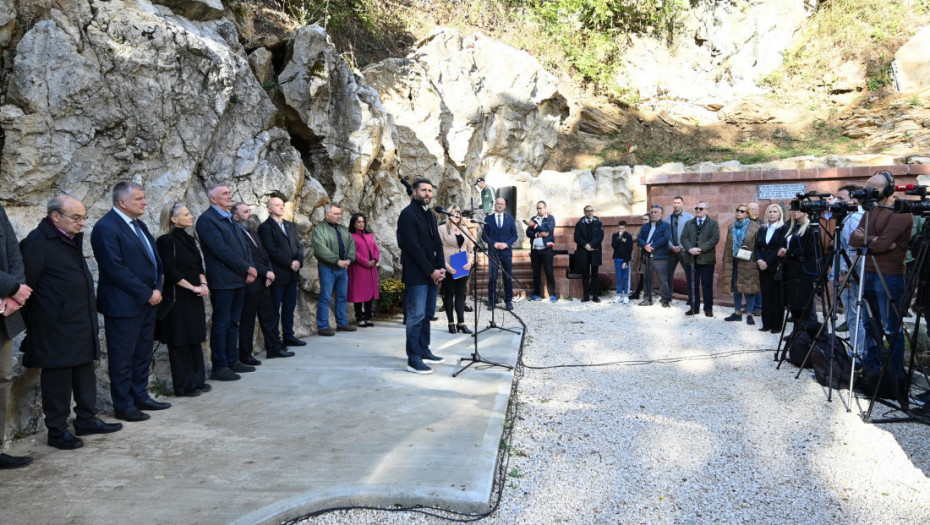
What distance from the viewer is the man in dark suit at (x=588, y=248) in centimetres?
1172

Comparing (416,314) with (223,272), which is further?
(416,314)

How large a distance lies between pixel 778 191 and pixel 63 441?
39.5ft

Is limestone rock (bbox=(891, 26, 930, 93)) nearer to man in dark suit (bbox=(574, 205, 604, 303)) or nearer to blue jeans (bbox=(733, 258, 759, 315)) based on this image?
man in dark suit (bbox=(574, 205, 604, 303))

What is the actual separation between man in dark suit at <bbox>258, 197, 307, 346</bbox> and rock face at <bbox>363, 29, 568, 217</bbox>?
873 centimetres

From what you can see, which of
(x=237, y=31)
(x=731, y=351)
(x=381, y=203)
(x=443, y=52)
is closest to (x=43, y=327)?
(x=237, y=31)

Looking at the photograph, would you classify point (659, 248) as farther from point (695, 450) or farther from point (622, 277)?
point (695, 450)

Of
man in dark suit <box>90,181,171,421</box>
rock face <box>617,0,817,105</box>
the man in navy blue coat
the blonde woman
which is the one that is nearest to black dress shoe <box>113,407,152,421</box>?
man in dark suit <box>90,181,171,421</box>

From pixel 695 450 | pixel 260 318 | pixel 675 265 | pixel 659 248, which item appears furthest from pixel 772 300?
pixel 260 318

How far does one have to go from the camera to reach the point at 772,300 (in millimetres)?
8367

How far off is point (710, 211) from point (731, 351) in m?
5.69

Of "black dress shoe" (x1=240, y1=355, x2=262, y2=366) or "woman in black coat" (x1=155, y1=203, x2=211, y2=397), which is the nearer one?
"woman in black coat" (x1=155, y1=203, x2=211, y2=397)

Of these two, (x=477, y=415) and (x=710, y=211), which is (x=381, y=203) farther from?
(x=477, y=415)

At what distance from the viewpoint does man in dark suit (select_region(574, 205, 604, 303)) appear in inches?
461

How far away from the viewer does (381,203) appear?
37.6 feet
